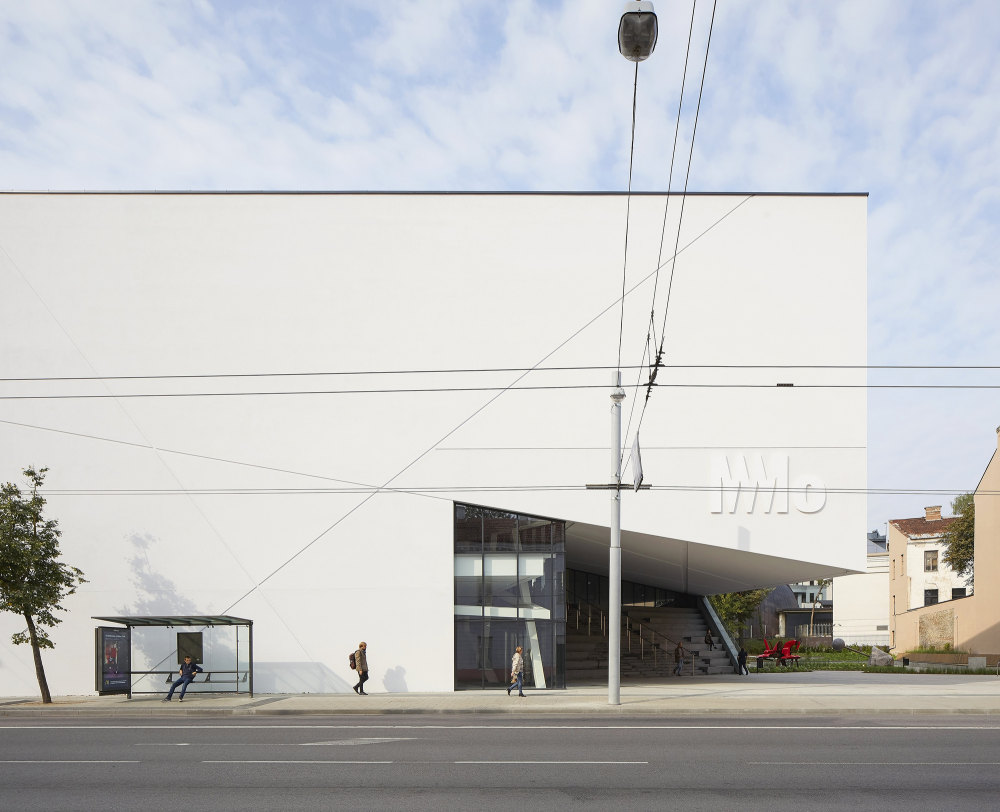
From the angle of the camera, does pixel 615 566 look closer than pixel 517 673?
Yes

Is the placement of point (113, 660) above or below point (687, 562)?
below

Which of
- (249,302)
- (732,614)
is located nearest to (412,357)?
(249,302)

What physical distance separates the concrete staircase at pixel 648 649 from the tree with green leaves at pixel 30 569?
1627cm

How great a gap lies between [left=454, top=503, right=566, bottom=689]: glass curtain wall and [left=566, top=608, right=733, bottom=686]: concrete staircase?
21.5 ft

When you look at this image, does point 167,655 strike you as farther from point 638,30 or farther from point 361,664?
point 638,30

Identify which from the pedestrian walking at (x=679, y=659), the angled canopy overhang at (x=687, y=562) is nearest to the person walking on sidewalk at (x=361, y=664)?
the angled canopy overhang at (x=687, y=562)

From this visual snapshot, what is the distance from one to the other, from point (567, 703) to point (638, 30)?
641 inches

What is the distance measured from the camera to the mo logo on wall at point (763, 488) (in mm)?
24953

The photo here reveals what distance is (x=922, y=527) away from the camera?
6912 centimetres
